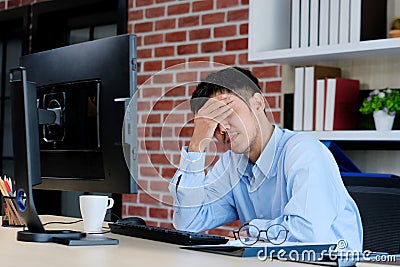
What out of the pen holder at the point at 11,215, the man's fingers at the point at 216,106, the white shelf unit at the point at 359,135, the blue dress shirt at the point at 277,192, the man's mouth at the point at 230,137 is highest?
the man's fingers at the point at 216,106

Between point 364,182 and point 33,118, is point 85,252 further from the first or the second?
point 364,182

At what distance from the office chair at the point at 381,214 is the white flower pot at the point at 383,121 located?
2.04ft

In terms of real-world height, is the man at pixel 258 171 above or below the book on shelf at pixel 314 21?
below

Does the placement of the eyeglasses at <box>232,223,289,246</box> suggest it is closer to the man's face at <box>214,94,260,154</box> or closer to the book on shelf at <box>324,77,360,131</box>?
the man's face at <box>214,94,260,154</box>

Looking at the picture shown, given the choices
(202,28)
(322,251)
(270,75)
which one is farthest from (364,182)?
(202,28)

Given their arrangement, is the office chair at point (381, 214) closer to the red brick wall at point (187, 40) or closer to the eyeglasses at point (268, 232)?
the eyeglasses at point (268, 232)

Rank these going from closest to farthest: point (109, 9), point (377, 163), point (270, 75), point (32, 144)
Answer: point (32, 144) → point (377, 163) → point (270, 75) → point (109, 9)

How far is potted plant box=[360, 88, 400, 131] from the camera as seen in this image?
290cm

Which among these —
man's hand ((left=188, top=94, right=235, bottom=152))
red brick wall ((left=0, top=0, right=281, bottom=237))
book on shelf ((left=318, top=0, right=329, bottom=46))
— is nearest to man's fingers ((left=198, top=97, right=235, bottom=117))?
man's hand ((left=188, top=94, right=235, bottom=152))

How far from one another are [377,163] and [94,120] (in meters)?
1.57

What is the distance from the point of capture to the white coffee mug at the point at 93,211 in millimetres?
2023

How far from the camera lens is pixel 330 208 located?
1.92 m

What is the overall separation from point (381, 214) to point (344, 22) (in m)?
0.95

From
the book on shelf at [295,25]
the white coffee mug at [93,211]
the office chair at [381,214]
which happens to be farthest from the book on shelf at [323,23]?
the white coffee mug at [93,211]
